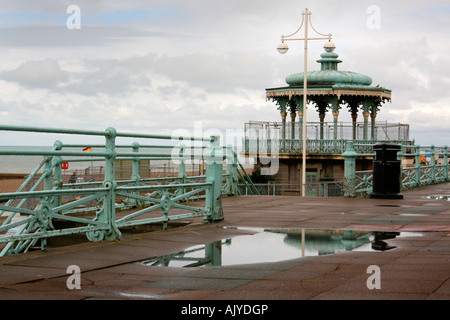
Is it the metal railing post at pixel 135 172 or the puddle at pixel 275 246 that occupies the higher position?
the metal railing post at pixel 135 172

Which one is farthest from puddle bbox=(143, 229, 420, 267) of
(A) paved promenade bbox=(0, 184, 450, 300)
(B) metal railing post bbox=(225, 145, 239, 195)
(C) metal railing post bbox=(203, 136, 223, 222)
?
(B) metal railing post bbox=(225, 145, 239, 195)

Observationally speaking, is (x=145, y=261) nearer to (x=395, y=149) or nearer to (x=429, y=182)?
(x=395, y=149)

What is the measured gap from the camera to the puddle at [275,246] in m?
8.40

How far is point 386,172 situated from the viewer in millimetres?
18422

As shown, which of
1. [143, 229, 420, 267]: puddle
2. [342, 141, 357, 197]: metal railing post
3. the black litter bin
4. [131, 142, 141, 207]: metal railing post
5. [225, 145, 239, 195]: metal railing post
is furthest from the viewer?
[225, 145, 239, 195]: metal railing post

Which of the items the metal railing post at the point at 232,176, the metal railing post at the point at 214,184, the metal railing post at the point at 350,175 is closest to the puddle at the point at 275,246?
the metal railing post at the point at 214,184

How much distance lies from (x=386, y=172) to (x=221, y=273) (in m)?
11.8

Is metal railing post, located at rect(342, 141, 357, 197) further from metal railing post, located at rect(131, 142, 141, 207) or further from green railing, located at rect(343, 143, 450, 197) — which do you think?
metal railing post, located at rect(131, 142, 141, 207)

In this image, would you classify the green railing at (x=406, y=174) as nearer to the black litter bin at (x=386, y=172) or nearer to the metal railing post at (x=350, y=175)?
the metal railing post at (x=350, y=175)

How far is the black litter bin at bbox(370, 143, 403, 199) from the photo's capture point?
18281mm

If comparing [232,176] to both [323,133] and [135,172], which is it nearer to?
[135,172]

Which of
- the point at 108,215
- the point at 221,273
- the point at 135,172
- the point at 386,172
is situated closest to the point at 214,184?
the point at 108,215

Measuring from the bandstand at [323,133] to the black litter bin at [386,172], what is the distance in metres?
22.1
